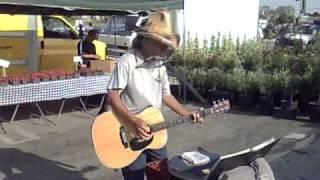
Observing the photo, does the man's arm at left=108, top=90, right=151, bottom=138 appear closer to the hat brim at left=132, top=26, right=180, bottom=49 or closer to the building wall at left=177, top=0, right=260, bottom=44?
the hat brim at left=132, top=26, right=180, bottom=49

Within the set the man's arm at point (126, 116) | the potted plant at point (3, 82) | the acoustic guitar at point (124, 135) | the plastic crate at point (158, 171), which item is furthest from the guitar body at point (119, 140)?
the potted plant at point (3, 82)

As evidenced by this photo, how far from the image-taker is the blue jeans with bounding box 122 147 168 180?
3.61 metres

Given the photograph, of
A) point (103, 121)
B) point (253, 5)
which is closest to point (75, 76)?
point (103, 121)

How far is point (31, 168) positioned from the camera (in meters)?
6.01

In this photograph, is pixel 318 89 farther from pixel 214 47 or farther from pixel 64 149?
pixel 64 149

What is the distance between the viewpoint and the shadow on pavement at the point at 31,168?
18.7 feet

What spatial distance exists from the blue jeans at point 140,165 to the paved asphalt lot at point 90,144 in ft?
6.63

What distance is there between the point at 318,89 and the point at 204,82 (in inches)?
95.7

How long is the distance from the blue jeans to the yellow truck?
771 centimetres

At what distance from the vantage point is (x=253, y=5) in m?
16.7

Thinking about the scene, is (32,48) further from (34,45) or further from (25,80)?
(25,80)

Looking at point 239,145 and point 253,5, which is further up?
point 253,5

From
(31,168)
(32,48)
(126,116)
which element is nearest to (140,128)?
(126,116)

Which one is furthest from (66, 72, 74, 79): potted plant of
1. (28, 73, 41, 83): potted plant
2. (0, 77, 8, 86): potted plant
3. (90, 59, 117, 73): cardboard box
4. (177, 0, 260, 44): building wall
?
(177, 0, 260, 44): building wall
